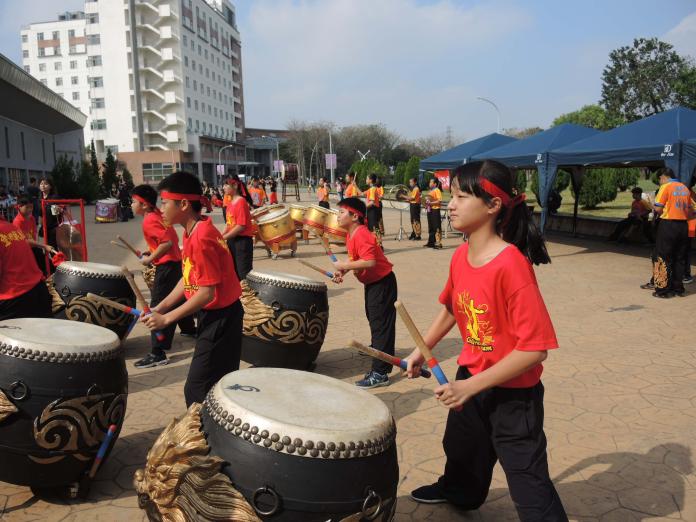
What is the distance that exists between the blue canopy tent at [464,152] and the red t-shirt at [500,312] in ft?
49.6

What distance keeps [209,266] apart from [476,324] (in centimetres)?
156

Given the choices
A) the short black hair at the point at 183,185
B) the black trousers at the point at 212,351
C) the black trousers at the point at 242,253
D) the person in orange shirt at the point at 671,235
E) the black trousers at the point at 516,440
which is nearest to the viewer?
the black trousers at the point at 516,440

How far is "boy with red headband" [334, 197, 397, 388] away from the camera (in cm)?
468

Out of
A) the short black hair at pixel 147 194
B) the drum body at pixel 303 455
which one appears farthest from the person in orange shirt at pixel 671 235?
the drum body at pixel 303 455

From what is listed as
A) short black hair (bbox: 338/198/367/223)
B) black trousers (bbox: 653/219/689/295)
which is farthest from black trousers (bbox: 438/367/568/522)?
black trousers (bbox: 653/219/689/295)

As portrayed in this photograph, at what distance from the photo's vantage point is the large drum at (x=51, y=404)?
285 cm

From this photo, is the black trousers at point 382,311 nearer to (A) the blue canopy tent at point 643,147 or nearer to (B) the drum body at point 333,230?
(A) the blue canopy tent at point 643,147

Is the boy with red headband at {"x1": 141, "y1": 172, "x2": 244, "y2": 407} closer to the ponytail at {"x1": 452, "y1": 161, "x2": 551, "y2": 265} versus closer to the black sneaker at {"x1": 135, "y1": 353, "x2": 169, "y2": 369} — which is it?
the ponytail at {"x1": 452, "y1": 161, "x2": 551, "y2": 265}

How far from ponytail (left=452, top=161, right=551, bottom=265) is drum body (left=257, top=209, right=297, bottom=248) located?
10059 mm

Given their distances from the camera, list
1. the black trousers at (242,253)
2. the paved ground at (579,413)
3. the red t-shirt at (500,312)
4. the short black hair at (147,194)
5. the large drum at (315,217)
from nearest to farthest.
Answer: the red t-shirt at (500,312), the paved ground at (579,413), the short black hair at (147,194), the black trousers at (242,253), the large drum at (315,217)

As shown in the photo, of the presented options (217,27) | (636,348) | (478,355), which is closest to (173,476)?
(478,355)

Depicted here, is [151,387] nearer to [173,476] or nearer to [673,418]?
[173,476]

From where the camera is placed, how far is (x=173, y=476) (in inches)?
85.1

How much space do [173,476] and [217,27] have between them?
80766mm
